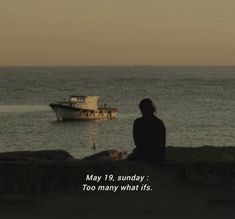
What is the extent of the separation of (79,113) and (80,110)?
0.86 m

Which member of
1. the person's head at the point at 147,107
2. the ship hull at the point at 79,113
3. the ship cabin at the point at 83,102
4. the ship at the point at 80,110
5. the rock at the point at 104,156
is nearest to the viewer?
the person's head at the point at 147,107

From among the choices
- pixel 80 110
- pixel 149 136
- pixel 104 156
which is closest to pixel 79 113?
pixel 80 110

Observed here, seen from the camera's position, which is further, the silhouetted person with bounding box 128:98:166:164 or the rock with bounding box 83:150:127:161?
the rock with bounding box 83:150:127:161

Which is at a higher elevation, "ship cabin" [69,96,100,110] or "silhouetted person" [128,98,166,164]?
"silhouetted person" [128,98,166,164]

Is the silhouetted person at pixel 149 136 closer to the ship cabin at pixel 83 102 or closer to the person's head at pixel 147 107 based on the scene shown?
the person's head at pixel 147 107

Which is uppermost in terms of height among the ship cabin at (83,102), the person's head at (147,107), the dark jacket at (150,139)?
the person's head at (147,107)

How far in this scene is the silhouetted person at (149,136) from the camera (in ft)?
25.2

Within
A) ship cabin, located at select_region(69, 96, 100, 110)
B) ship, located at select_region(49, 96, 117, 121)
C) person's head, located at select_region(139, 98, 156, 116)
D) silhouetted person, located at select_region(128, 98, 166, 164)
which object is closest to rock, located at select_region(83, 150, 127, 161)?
silhouetted person, located at select_region(128, 98, 166, 164)

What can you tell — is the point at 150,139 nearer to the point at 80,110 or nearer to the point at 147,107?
the point at 147,107

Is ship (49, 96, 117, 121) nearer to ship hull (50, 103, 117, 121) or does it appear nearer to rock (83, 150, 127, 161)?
ship hull (50, 103, 117, 121)

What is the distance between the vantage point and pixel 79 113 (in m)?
68.4

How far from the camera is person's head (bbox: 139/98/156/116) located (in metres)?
7.66

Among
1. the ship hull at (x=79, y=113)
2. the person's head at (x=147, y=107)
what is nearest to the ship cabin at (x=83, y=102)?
the ship hull at (x=79, y=113)

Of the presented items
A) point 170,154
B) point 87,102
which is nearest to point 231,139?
point 87,102
